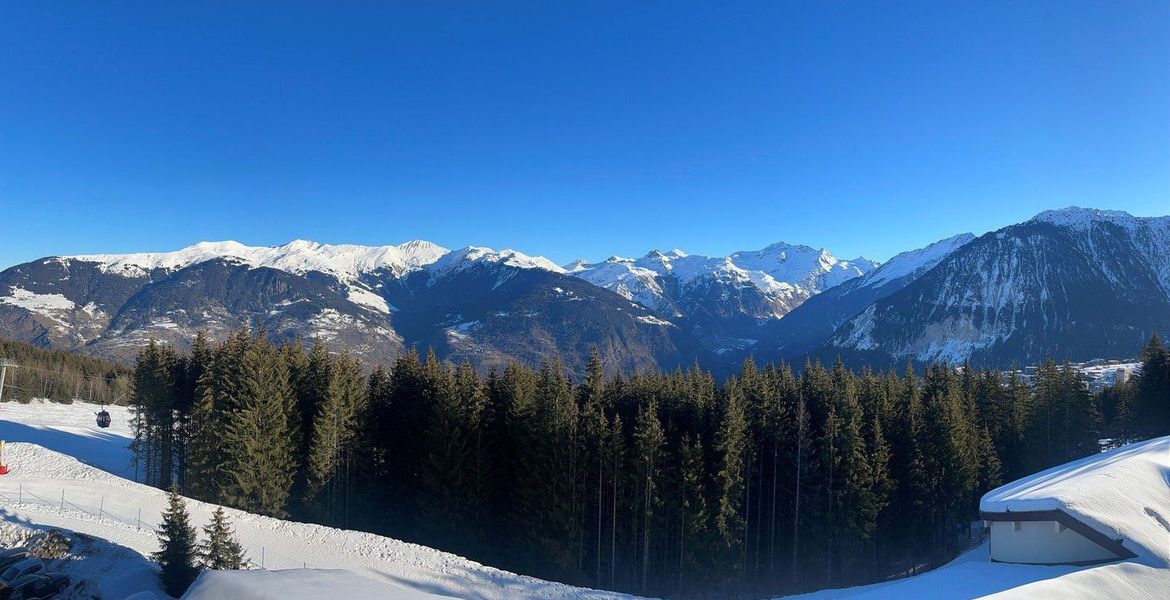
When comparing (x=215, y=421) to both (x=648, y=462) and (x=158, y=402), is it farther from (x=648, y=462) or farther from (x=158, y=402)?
(x=648, y=462)

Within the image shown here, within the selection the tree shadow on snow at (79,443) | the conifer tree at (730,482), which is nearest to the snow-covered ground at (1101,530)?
the conifer tree at (730,482)

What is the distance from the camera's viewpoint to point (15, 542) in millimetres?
23031

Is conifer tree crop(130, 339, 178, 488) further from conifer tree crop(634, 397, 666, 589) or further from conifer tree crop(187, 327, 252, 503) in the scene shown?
conifer tree crop(634, 397, 666, 589)

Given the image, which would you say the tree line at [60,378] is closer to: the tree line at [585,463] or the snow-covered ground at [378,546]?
the snow-covered ground at [378,546]

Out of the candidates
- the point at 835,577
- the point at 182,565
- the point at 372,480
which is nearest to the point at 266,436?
the point at 372,480

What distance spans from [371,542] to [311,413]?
43.7 ft

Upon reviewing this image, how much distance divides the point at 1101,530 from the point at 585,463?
2695cm

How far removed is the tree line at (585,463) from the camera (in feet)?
113

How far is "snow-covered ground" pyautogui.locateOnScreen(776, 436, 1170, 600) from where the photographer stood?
7.79 meters

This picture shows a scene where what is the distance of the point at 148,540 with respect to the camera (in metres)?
26.3

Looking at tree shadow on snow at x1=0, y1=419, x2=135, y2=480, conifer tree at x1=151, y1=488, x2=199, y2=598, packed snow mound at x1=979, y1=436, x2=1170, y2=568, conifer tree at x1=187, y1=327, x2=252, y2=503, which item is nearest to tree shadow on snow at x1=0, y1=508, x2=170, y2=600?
conifer tree at x1=151, y1=488, x2=199, y2=598

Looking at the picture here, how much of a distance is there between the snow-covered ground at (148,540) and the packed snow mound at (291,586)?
16.9m

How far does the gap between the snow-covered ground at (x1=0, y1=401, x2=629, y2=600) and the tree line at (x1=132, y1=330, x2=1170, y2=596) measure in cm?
454

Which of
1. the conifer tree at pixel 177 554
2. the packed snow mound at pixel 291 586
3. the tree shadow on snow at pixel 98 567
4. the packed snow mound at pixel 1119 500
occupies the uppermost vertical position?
the packed snow mound at pixel 291 586
